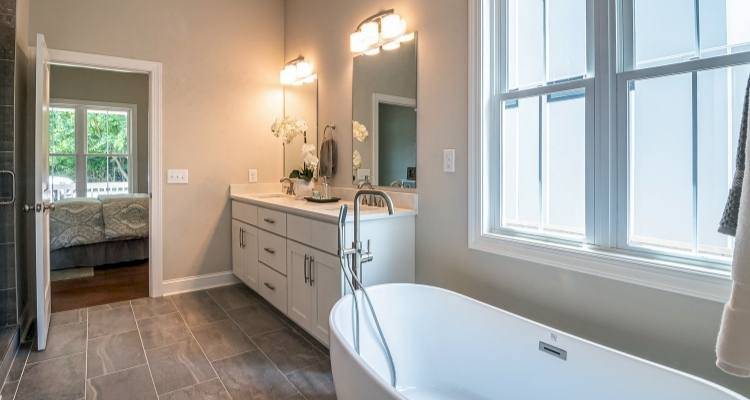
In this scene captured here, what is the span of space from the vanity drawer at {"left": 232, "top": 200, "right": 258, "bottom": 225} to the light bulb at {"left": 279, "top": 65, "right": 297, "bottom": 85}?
1.23 m

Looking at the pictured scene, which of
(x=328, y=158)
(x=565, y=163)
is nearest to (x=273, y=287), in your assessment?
(x=328, y=158)

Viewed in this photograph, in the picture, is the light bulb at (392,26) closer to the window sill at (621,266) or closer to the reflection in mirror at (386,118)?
the reflection in mirror at (386,118)

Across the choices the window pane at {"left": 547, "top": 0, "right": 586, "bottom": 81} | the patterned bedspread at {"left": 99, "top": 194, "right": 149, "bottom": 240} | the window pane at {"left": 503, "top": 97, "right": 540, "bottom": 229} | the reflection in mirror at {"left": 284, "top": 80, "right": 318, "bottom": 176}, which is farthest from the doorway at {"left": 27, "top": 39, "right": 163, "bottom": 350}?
the window pane at {"left": 547, "top": 0, "right": 586, "bottom": 81}

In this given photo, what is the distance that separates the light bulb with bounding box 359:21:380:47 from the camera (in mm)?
2578

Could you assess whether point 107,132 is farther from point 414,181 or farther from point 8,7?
point 414,181

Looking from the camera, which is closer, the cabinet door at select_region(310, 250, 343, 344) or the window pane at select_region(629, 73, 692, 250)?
the window pane at select_region(629, 73, 692, 250)

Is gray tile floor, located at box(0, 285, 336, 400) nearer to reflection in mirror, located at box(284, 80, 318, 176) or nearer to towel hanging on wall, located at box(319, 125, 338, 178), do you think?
towel hanging on wall, located at box(319, 125, 338, 178)

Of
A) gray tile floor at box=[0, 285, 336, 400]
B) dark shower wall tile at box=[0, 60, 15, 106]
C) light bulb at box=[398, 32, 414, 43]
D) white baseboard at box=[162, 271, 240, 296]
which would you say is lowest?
gray tile floor at box=[0, 285, 336, 400]

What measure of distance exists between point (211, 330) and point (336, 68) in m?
2.14

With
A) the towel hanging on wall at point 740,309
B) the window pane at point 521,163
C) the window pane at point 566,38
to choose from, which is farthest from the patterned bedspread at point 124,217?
the towel hanging on wall at point 740,309

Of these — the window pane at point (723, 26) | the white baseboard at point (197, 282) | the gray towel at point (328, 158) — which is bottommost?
the white baseboard at point (197, 282)

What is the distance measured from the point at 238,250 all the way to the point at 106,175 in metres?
4.15

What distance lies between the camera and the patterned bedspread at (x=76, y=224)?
4031 millimetres

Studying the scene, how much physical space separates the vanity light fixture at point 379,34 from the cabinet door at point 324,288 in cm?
140
